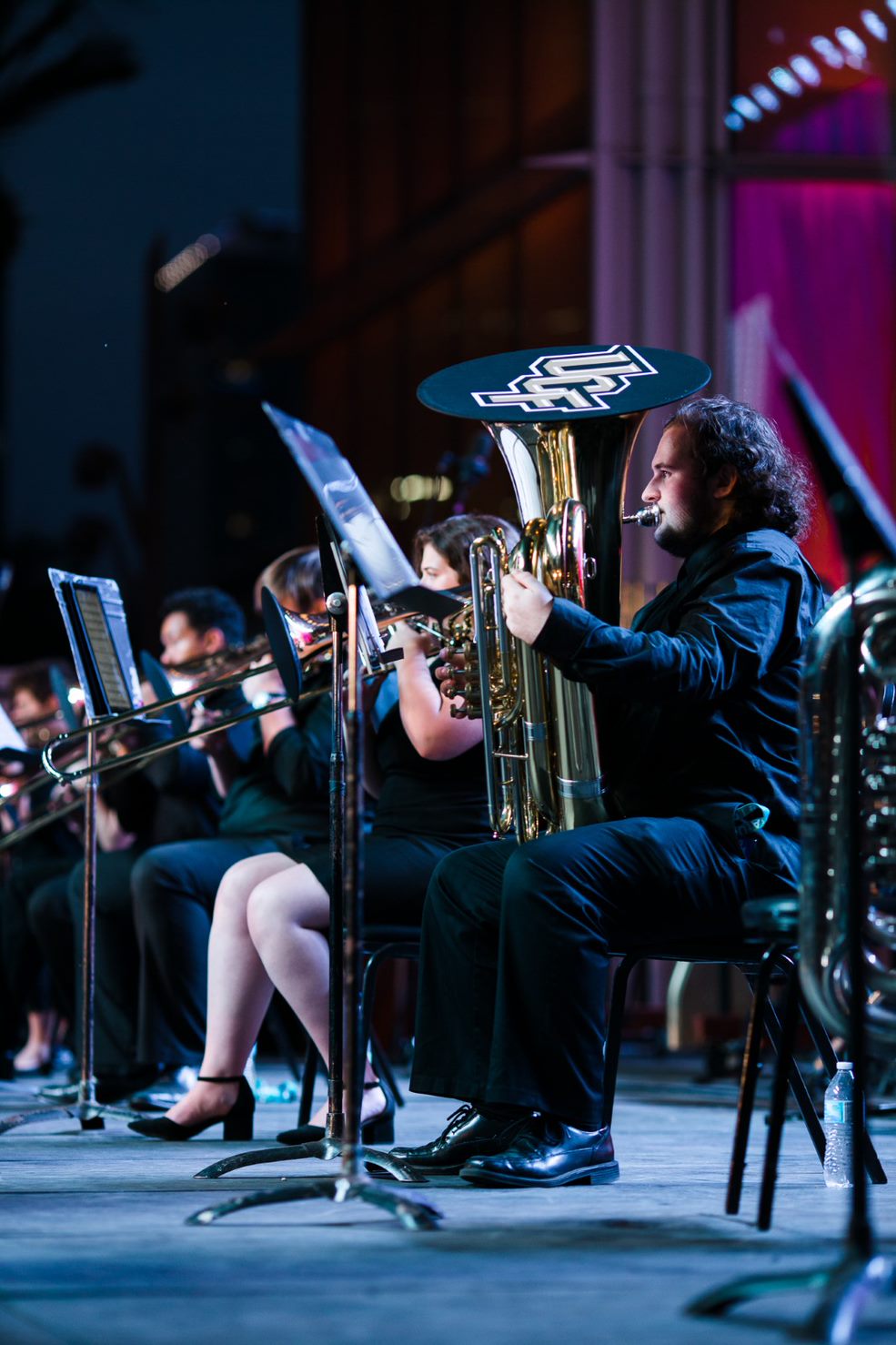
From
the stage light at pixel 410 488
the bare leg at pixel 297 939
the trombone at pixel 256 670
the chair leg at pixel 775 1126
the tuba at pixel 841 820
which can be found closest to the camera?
the tuba at pixel 841 820

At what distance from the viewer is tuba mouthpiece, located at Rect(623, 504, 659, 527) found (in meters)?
3.27

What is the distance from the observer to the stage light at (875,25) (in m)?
8.42

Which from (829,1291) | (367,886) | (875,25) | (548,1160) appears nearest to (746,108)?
(875,25)

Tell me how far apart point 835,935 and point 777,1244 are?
16.9 inches

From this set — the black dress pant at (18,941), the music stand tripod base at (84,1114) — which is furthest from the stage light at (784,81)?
the music stand tripod base at (84,1114)

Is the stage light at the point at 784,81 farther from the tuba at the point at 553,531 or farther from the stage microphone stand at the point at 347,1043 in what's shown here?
the stage microphone stand at the point at 347,1043

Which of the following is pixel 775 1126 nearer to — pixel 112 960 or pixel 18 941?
pixel 112 960

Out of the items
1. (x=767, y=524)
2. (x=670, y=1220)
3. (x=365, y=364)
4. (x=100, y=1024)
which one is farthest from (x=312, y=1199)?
(x=365, y=364)

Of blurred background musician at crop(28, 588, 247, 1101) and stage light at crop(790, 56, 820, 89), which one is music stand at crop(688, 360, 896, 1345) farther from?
stage light at crop(790, 56, 820, 89)

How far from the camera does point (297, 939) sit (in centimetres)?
368

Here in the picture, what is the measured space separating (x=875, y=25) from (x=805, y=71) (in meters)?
0.41

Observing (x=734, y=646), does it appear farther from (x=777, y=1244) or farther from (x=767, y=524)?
(x=777, y=1244)

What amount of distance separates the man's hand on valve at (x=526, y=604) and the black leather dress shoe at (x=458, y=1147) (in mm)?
867

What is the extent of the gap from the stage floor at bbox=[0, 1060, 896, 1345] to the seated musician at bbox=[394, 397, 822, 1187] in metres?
0.17
